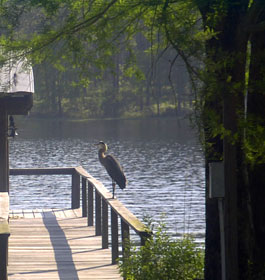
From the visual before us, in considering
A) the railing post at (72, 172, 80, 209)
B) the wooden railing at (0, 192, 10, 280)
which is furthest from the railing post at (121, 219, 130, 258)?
the railing post at (72, 172, 80, 209)

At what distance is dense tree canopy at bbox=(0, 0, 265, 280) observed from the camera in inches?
207

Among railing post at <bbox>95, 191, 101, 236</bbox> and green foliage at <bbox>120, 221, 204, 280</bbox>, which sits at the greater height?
green foliage at <bbox>120, 221, 204, 280</bbox>

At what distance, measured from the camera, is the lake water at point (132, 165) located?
2358cm

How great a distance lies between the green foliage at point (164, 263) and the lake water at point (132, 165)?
4180mm

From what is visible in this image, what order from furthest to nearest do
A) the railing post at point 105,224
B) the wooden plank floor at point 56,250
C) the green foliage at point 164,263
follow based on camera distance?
1. the railing post at point 105,224
2. the wooden plank floor at point 56,250
3. the green foliage at point 164,263

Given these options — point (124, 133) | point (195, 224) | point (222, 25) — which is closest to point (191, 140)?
point (124, 133)

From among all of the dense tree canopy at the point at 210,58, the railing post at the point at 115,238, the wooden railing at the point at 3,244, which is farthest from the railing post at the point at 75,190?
the dense tree canopy at the point at 210,58

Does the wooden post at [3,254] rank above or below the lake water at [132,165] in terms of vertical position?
above

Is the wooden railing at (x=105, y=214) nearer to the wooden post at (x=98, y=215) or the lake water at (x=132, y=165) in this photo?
the wooden post at (x=98, y=215)

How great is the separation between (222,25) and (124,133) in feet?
160

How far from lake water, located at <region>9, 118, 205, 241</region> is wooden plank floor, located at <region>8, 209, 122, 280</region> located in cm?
155

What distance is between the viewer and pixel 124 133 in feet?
180

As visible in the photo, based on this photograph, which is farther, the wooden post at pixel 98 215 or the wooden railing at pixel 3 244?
the wooden post at pixel 98 215

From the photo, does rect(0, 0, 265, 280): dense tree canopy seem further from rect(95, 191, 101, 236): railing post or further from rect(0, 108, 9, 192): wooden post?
rect(95, 191, 101, 236): railing post
